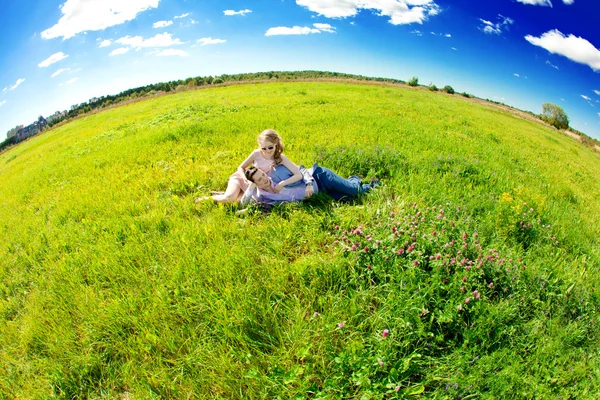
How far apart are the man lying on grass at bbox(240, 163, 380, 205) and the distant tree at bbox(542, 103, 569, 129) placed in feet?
193

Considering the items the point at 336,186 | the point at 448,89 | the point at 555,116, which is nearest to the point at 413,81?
the point at 448,89

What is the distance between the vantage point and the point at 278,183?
4516 mm

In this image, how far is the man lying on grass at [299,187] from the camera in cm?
441

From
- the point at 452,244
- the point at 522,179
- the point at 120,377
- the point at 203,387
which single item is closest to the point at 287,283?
the point at 203,387

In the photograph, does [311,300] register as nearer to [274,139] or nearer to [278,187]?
[278,187]

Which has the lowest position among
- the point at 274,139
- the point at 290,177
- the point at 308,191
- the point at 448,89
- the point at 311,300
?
the point at 311,300

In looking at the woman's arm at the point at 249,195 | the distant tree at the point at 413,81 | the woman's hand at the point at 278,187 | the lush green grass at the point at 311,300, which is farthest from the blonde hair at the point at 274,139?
the distant tree at the point at 413,81

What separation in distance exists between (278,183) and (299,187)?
1.14 ft

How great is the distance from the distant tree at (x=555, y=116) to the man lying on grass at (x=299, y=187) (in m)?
58.8

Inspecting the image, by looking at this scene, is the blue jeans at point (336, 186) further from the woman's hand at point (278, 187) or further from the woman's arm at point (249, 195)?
the woman's arm at point (249, 195)

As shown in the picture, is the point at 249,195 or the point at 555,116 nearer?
the point at 249,195

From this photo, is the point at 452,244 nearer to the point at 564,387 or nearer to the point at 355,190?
the point at 564,387

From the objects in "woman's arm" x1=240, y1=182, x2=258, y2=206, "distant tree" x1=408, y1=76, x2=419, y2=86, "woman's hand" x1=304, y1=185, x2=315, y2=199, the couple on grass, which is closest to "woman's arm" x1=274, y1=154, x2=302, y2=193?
the couple on grass

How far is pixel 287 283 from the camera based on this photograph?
9.32 feet
